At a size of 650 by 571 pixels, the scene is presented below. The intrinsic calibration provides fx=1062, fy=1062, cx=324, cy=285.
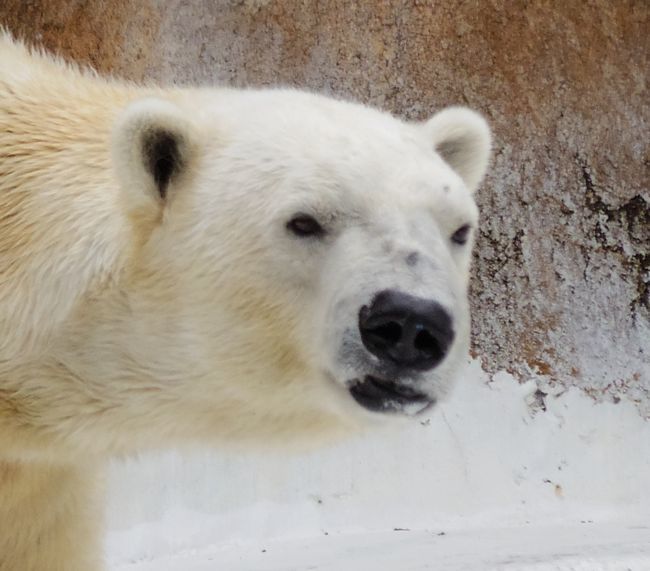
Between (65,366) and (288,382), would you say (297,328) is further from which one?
(65,366)

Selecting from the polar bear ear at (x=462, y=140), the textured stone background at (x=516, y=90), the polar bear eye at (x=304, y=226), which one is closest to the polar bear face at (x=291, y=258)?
the polar bear eye at (x=304, y=226)

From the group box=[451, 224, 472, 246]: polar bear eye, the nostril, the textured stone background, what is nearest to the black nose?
the nostril

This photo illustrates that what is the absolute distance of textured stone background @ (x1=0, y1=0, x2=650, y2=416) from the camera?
18.2 feet

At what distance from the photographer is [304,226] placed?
2.58 meters

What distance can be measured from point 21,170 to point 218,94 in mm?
594

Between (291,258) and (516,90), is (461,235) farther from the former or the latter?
(516,90)

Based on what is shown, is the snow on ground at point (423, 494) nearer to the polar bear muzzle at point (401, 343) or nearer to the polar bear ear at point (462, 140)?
the polar bear ear at point (462, 140)

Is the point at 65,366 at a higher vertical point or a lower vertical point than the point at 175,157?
lower

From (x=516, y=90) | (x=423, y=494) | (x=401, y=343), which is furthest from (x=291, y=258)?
(x=516, y=90)

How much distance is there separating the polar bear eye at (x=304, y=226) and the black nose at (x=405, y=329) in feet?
0.98

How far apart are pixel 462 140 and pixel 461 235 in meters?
Result: 0.50

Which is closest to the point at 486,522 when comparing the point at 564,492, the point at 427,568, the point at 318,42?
the point at 564,492

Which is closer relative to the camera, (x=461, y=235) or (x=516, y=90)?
(x=461, y=235)

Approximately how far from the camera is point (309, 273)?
2557mm
